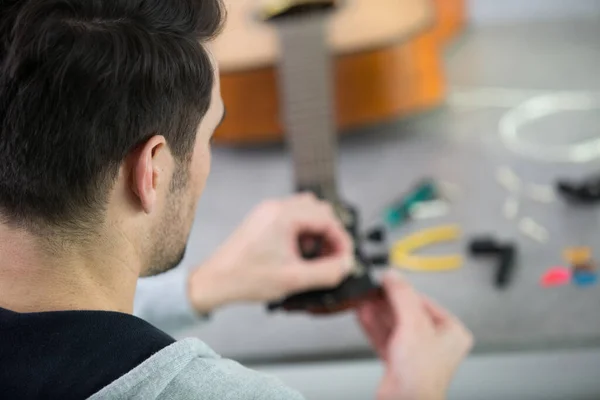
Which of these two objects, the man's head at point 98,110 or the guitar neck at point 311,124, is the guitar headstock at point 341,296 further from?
the man's head at point 98,110

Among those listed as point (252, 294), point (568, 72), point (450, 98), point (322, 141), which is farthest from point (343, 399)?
point (568, 72)

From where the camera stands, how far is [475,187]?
4.83ft

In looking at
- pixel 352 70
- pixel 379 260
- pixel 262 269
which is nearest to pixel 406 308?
pixel 262 269

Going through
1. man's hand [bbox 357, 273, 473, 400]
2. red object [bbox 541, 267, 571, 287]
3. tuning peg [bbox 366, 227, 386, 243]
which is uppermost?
man's hand [bbox 357, 273, 473, 400]

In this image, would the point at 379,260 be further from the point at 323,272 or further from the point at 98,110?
the point at 98,110

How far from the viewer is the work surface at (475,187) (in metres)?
1.19

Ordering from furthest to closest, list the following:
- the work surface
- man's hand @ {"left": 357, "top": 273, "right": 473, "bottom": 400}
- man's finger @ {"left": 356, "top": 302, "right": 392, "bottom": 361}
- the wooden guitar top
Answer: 1. the wooden guitar top
2. the work surface
3. man's finger @ {"left": 356, "top": 302, "right": 392, "bottom": 361}
4. man's hand @ {"left": 357, "top": 273, "right": 473, "bottom": 400}

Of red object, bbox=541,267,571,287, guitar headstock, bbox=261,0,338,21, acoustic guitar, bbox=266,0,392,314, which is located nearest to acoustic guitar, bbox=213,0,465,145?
guitar headstock, bbox=261,0,338,21

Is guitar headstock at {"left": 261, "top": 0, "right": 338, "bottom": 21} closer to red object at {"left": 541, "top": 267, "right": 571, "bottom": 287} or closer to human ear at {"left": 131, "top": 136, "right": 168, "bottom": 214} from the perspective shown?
red object at {"left": 541, "top": 267, "right": 571, "bottom": 287}

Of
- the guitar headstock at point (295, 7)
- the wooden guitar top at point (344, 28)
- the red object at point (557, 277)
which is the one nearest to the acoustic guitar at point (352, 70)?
the wooden guitar top at point (344, 28)

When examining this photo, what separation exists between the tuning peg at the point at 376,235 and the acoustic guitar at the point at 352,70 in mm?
367

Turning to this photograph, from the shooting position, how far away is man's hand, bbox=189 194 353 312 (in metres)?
1.01

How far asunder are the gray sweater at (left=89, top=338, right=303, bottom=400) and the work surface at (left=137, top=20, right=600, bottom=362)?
62 cm

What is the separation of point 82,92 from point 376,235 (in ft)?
2.84
